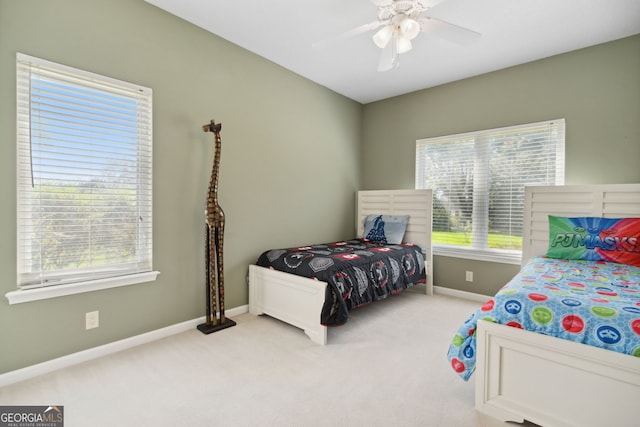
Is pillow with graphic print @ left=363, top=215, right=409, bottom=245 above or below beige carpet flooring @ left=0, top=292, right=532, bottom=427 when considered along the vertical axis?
above

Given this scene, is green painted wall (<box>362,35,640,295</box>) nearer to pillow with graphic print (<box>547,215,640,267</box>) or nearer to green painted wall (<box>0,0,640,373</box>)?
green painted wall (<box>0,0,640,373</box>)

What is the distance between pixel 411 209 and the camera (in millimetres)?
3895

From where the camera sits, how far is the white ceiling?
2.35 m

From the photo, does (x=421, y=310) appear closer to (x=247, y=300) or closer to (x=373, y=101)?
(x=247, y=300)

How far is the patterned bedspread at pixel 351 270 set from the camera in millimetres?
2420

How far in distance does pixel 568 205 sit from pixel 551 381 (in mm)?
2032

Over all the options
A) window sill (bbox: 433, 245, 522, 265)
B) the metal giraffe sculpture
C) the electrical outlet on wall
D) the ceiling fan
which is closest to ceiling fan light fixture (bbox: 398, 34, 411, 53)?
the ceiling fan

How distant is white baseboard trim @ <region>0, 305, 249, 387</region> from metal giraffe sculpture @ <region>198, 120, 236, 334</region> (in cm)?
19

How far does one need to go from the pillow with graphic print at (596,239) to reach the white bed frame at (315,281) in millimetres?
1315

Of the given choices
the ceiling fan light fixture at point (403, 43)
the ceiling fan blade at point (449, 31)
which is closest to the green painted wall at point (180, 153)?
the ceiling fan light fixture at point (403, 43)

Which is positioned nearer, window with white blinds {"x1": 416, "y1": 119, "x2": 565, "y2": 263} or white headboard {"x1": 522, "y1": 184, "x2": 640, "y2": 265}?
white headboard {"x1": 522, "y1": 184, "x2": 640, "y2": 265}

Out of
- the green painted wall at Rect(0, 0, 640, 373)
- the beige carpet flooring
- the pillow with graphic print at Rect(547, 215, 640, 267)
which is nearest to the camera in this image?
the beige carpet flooring

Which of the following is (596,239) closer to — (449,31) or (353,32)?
(449,31)

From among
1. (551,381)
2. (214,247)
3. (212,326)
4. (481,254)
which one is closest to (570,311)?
(551,381)
